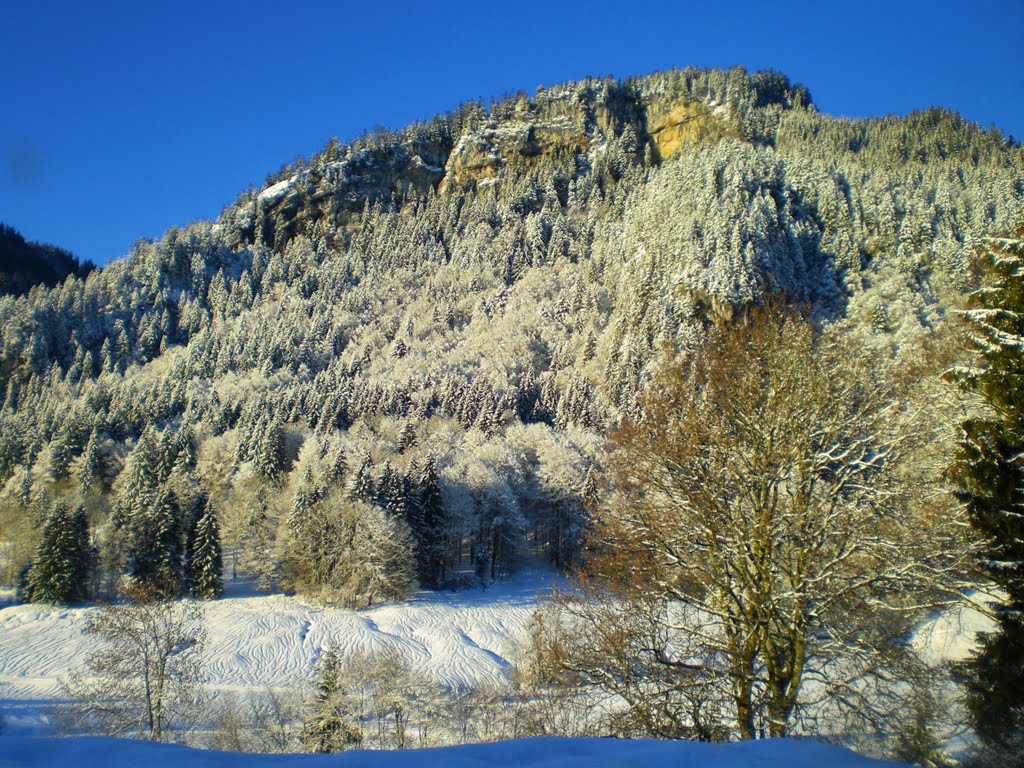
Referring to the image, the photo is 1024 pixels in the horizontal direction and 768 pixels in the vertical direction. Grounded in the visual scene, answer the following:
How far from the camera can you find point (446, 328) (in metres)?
124

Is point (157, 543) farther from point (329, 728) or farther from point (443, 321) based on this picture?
point (443, 321)

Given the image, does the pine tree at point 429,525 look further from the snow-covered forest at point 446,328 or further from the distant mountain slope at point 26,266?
the distant mountain slope at point 26,266

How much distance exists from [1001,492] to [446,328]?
11901 cm

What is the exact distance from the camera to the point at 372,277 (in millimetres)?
147375

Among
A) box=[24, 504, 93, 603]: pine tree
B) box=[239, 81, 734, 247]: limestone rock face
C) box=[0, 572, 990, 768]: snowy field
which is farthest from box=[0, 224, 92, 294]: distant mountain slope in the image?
box=[0, 572, 990, 768]: snowy field

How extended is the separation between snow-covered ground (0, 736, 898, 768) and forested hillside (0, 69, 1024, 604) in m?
5.26

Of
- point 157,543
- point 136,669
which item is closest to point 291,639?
point 157,543

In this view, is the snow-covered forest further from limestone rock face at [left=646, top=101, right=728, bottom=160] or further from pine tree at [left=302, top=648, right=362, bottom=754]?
pine tree at [left=302, top=648, right=362, bottom=754]

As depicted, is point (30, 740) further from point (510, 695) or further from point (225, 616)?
point (225, 616)

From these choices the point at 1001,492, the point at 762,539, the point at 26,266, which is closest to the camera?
the point at 762,539

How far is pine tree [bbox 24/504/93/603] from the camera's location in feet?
142

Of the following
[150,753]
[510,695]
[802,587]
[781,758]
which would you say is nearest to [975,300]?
[802,587]

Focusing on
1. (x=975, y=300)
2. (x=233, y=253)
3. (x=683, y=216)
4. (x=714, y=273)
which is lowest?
(x=975, y=300)

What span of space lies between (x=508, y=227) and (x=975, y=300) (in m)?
152
